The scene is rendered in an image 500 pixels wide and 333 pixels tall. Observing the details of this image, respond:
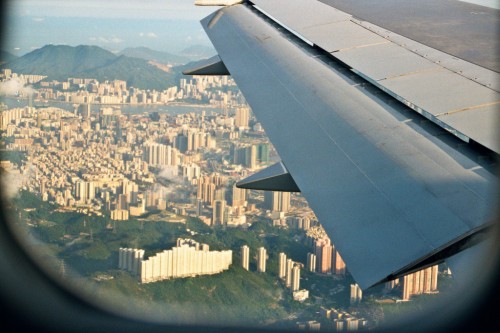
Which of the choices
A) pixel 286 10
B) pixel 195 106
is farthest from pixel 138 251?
pixel 195 106

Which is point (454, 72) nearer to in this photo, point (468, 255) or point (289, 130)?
point (289, 130)

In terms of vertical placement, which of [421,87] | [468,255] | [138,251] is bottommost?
[138,251]

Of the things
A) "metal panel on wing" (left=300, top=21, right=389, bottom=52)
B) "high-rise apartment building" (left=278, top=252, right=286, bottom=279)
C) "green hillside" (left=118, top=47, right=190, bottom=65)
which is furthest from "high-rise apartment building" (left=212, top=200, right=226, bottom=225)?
"green hillside" (left=118, top=47, right=190, bottom=65)

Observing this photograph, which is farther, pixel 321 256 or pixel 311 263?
pixel 311 263

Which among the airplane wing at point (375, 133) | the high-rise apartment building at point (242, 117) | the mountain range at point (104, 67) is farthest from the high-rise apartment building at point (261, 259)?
the mountain range at point (104, 67)

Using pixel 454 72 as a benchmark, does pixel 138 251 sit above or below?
below

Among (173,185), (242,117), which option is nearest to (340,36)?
(173,185)

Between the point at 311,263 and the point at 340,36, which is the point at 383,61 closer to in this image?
the point at 340,36
